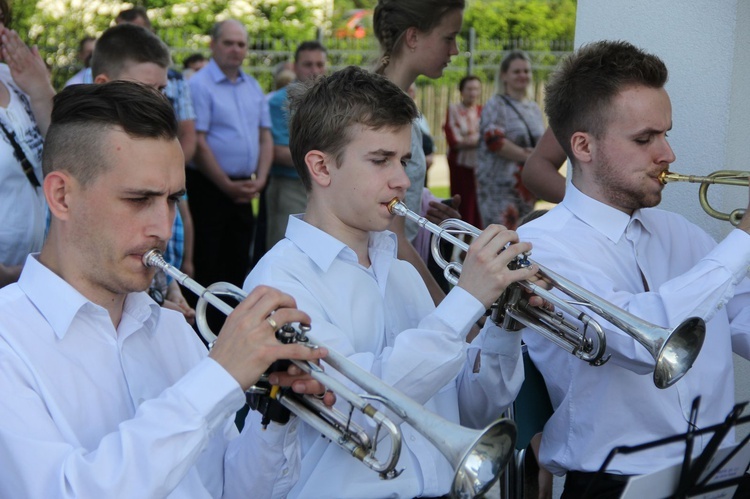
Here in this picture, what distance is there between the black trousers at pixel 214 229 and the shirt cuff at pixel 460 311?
4243mm

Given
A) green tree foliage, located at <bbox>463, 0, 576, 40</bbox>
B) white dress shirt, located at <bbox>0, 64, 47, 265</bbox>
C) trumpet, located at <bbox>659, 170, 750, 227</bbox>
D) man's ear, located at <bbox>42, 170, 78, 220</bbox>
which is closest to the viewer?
man's ear, located at <bbox>42, 170, 78, 220</bbox>

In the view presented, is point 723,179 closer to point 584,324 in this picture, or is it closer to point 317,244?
point 584,324

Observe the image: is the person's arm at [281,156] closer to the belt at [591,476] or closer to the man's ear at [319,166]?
the man's ear at [319,166]

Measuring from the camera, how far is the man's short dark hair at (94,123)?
2049 mm

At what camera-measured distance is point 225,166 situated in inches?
253

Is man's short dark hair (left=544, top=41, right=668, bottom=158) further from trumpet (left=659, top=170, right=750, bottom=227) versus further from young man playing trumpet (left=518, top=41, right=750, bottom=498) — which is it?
trumpet (left=659, top=170, right=750, bottom=227)

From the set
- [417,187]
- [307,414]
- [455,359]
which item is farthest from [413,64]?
[307,414]

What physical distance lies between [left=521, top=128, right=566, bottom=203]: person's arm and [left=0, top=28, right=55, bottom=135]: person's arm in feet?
6.44

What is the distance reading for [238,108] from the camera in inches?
257

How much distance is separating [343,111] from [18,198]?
1.31 metres

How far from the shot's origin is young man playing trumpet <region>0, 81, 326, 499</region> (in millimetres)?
1771

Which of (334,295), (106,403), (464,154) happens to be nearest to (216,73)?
(464,154)

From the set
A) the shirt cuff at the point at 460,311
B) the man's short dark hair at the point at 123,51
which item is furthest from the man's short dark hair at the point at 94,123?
the man's short dark hair at the point at 123,51

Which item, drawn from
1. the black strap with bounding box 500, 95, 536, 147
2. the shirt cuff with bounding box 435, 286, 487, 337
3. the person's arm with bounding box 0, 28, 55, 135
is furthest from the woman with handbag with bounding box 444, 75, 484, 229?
the shirt cuff with bounding box 435, 286, 487, 337
